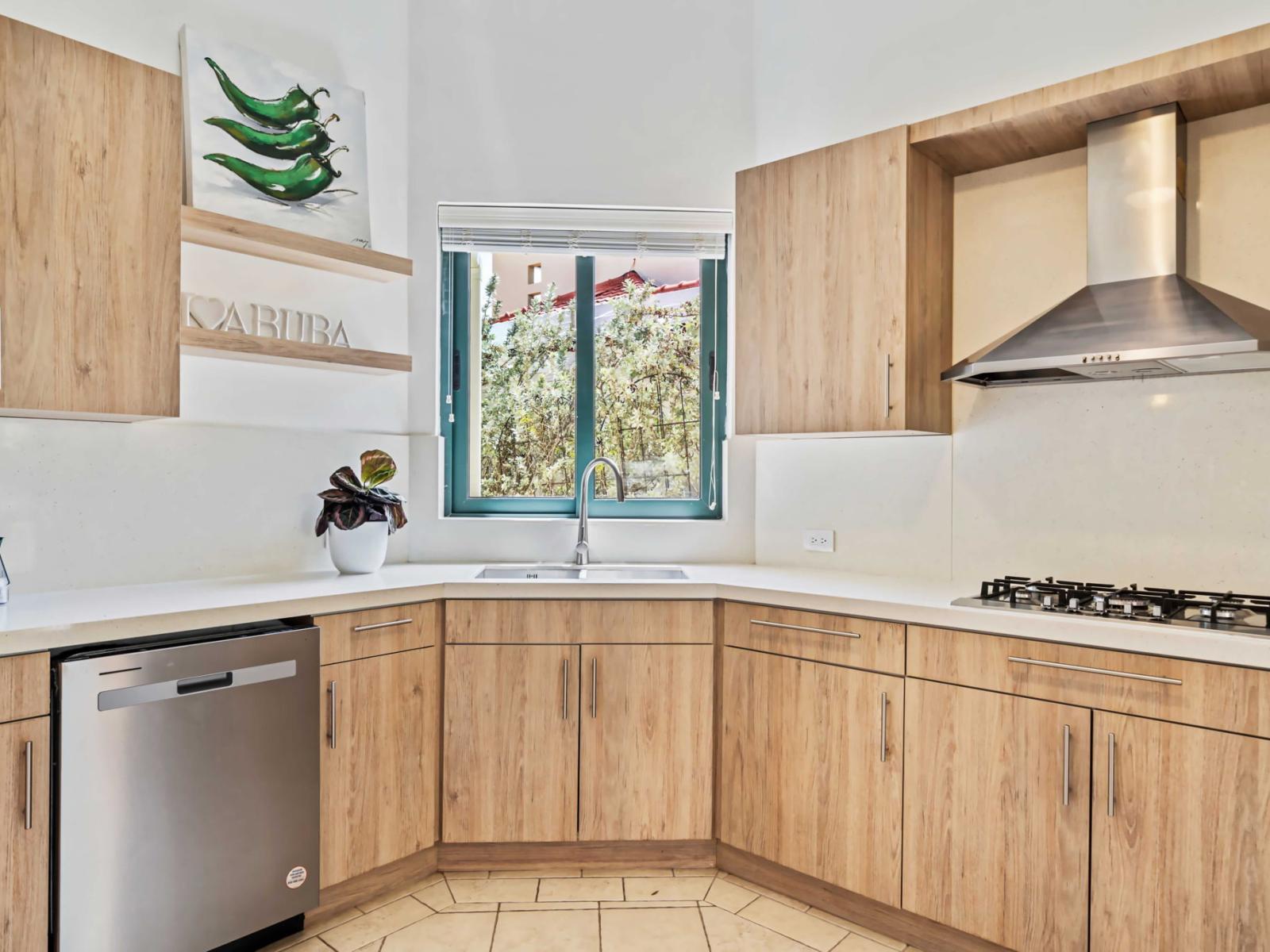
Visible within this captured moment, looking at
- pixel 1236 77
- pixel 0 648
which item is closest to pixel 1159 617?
pixel 1236 77

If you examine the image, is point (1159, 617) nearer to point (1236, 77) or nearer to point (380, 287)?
point (1236, 77)

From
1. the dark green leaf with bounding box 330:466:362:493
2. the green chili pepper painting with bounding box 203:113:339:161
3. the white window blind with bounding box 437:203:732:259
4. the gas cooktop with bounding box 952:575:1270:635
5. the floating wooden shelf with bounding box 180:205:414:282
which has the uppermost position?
the green chili pepper painting with bounding box 203:113:339:161

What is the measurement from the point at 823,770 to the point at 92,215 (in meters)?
2.35

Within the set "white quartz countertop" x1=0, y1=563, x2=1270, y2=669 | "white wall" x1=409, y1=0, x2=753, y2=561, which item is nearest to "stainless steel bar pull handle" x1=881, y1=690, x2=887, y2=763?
"white quartz countertop" x1=0, y1=563, x2=1270, y2=669

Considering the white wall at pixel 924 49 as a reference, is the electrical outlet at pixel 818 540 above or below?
below

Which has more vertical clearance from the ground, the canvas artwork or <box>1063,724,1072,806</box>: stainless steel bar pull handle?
the canvas artwork

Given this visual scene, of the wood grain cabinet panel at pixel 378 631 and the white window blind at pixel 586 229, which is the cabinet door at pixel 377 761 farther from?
the white window blind at pixel 586 229

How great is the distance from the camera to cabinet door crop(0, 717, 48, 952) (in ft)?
5.08

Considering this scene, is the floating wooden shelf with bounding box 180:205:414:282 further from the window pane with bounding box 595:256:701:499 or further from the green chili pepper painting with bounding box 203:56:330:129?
the window pane with bounding box 595:256:701:499

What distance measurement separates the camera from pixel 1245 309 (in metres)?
1.88

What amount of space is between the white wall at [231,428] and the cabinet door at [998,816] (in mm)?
1934

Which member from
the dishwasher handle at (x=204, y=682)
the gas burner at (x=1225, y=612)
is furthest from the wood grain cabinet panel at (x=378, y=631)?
the gas burner at (x=1225, y=612)

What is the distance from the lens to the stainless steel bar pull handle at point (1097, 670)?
1652mm

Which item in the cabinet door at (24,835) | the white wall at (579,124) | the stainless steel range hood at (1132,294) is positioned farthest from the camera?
the white wall at (579,124)
